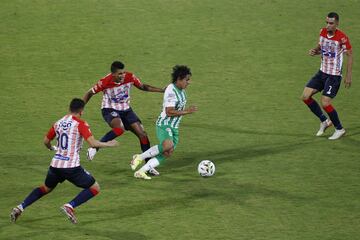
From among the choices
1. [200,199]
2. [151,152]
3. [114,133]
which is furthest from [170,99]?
[200,199]

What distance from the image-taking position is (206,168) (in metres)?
18.0

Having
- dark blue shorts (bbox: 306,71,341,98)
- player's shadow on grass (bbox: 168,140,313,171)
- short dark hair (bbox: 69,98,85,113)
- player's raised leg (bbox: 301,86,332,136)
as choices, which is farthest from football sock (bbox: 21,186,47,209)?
dark blue shorts (bbox: 306,71,341,98)

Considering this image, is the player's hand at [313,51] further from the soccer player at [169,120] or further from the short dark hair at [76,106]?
the short dark hair at [76,106]

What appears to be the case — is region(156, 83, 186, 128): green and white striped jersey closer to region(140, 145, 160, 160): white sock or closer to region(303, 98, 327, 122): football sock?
region(140, 145, 160, 160): white sock

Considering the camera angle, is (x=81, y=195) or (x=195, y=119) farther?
(x=195, y=119)

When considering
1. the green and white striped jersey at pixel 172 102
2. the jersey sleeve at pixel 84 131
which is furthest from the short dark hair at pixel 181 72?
the jersey sleeve at pixel 84 131

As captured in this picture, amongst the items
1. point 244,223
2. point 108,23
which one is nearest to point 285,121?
point 244,223

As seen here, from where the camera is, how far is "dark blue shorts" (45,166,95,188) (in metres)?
15.1

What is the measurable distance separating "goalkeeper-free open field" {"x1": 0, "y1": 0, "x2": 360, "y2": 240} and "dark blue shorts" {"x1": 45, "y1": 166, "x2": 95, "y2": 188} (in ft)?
2.36

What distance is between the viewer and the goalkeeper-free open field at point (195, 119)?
15734 millimetres

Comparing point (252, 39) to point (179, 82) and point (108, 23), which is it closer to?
point (108, 23)

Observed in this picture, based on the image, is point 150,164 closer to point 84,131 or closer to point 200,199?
point 200,199

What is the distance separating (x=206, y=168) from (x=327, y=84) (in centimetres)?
414

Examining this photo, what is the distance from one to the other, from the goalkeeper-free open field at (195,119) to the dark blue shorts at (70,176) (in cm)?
Answer: 72
